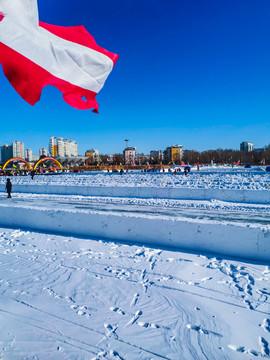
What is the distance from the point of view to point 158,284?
4.98 m

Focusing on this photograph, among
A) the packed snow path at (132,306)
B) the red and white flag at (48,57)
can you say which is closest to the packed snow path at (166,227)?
the packed snow path at (132,306)

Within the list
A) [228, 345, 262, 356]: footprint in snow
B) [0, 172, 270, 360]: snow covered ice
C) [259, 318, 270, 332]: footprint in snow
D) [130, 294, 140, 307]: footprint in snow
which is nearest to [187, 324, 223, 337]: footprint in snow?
[0, 172, 270, 360]: snow covered ice

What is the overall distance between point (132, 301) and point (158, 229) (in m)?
3.30

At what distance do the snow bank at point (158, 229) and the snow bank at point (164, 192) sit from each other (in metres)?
9.18

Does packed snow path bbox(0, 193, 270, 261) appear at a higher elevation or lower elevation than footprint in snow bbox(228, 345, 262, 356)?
higher

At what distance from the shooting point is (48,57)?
362cm

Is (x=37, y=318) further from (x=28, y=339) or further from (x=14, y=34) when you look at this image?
(x=14, y=34)

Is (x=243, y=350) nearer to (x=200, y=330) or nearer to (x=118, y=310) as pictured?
(x=200, y=330)

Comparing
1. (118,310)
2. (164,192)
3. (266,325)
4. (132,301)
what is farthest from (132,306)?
(164,192)

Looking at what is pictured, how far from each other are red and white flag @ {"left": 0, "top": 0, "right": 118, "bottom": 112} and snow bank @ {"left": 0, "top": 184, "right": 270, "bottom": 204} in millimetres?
13328

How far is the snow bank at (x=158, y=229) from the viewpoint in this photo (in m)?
6.36

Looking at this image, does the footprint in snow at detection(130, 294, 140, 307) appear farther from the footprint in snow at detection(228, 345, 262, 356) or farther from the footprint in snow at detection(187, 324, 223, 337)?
the footprint in snow at detection(228, 345, 262, 356)

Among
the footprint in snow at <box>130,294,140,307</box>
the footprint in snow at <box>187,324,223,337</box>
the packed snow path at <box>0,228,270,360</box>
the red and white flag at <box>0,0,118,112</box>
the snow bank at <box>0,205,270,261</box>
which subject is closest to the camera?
the red and white flag at <box>0,0,118,112</box>

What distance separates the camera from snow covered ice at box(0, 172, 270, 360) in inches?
129
